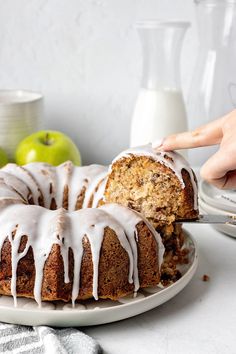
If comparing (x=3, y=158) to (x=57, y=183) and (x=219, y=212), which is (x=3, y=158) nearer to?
(x=57, y=183)

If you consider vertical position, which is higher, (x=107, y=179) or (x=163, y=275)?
(x=107, y=179)

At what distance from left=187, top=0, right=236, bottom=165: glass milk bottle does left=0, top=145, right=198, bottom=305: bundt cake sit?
67cm

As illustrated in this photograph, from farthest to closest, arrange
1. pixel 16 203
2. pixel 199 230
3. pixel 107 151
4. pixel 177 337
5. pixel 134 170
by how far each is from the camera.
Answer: pixel 107 151 → pixel 199 230 → pixel 134 170 → pixel 16 203 → pixel 177 337

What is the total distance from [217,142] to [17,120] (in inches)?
33.8

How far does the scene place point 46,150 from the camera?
1825 mm

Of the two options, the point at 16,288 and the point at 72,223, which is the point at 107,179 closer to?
the point at 72,223

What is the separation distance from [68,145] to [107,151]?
1.46 ft

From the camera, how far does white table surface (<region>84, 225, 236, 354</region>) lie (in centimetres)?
103

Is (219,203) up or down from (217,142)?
down

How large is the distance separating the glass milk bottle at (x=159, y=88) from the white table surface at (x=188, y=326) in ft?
2.20

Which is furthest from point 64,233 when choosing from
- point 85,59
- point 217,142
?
point 85,59

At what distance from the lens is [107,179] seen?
4.50ft

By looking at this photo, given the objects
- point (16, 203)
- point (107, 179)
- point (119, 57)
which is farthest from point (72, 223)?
point (119, 57)

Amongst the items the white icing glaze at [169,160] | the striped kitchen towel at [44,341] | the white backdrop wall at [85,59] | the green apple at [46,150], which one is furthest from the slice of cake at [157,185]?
the white backdrop wall at [85,59]
